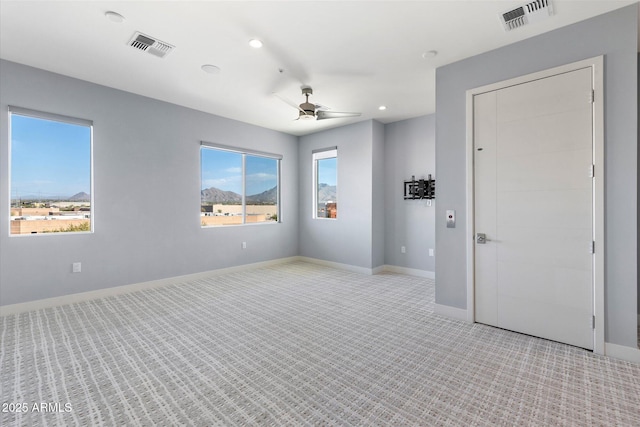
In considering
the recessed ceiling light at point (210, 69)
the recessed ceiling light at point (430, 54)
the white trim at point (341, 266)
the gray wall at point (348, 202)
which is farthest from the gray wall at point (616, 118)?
the white trim at point (341, 266)

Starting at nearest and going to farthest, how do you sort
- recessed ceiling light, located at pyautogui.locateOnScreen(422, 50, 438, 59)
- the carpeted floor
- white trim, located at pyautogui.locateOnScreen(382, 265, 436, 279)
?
the carpeted floor < recessed ceiling light, located at pyautogui.locateOnScreen(422, 50, 438, 59) < white trim, located at pyautogui.locateOnScreen(382, 265, 436, 279)

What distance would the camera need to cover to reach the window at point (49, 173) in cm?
356

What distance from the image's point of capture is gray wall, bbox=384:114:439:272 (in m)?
5.30

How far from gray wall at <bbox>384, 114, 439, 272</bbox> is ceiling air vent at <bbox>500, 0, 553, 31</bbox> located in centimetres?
248

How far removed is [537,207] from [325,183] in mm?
4221

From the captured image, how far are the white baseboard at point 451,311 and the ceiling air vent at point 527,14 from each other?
2923 millimetres

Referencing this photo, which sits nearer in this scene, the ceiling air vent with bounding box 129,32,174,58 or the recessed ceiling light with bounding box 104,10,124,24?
the recessed ceiling light with bounding box 104,10,124,24

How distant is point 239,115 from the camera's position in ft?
17.7

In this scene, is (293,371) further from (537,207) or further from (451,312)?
(537,207)

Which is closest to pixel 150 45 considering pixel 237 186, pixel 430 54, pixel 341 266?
pixel 430 54

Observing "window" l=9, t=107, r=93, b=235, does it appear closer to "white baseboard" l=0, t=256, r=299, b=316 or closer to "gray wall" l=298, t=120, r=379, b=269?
"white baseboard" l=0, t=256, r=299, b=316

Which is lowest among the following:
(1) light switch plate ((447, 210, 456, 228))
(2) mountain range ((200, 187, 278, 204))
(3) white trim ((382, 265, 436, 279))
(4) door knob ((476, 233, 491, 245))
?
(3) white trim ((382, 265, 436, 279))

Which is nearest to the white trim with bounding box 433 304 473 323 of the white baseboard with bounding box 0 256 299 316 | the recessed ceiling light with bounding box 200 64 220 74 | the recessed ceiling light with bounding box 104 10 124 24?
the white baseboard with bounding box 0 256 299 316

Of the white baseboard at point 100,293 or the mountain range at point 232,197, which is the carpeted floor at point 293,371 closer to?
the white baseboard at point 100,293
